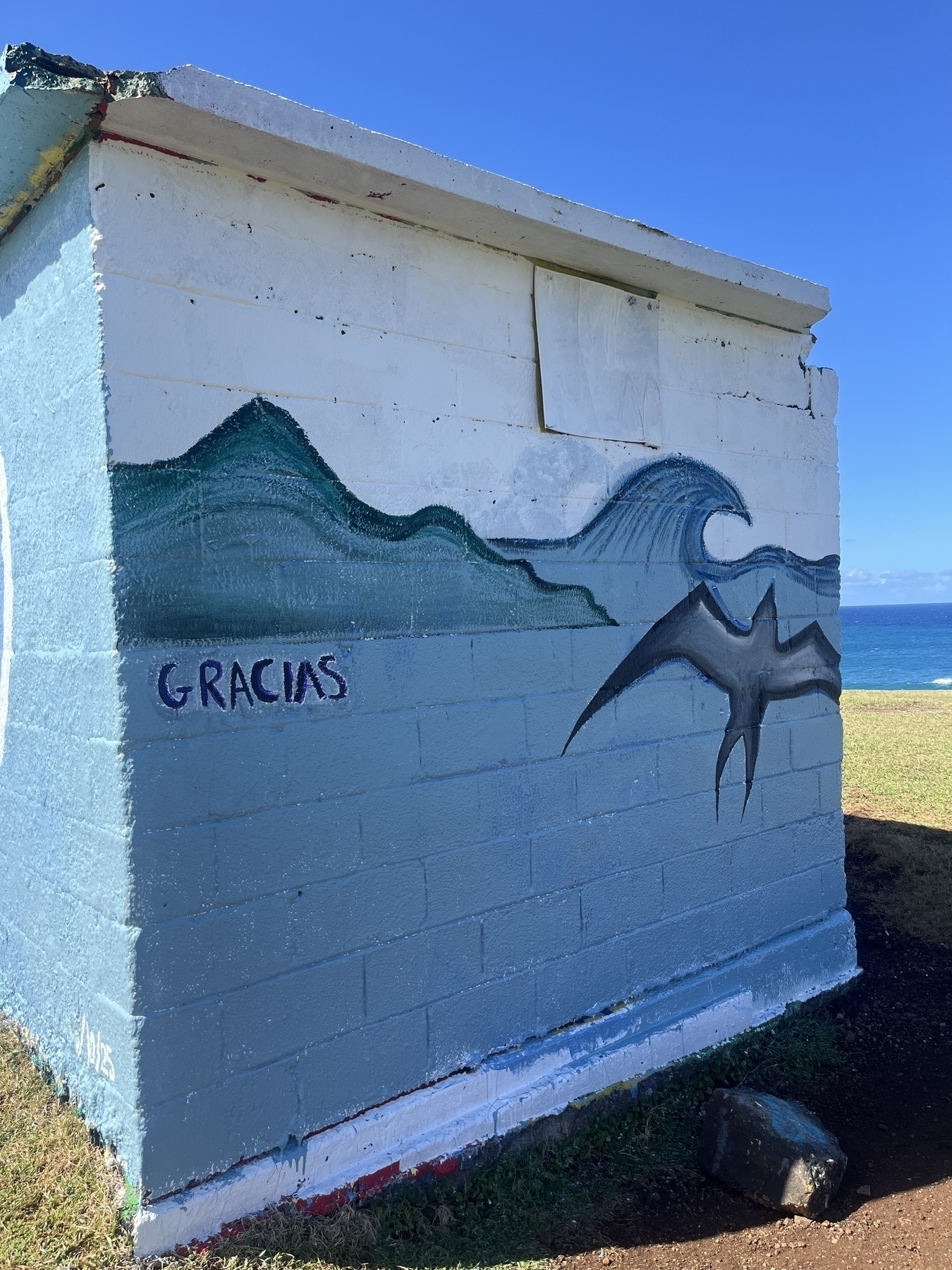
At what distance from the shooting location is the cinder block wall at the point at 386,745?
8.85 feet

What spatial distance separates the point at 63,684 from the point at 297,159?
1796 millimetres

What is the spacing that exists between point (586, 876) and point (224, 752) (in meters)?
1.61

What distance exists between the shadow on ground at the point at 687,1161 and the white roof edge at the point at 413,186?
3.21m

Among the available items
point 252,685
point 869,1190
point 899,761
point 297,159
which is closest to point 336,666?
point 252,685

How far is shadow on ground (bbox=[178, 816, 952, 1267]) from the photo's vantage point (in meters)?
2.89

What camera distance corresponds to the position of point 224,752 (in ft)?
9.11

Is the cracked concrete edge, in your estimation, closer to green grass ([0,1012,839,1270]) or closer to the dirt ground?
green grass ([0,1012,839,1270])

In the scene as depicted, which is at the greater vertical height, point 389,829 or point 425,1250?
point 389,829

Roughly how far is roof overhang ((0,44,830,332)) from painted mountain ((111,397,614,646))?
76cm

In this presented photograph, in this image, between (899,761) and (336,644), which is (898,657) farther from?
(336,644)

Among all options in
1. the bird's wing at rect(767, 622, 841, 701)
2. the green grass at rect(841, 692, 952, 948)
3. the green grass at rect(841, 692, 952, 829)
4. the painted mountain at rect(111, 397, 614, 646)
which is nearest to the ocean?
the green grass at rect(841, 692, 952, 829)

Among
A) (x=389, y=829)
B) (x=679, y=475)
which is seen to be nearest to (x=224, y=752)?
(x=389, y=829)

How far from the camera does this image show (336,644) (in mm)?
3029

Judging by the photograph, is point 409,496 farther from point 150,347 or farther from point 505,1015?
point 505,1015
